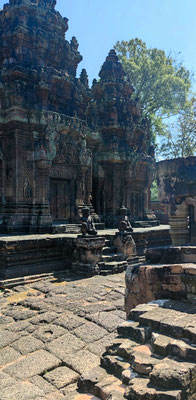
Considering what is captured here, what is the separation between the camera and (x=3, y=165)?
34.3 feet

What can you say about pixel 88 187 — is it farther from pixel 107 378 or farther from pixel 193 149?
pixel 193 149

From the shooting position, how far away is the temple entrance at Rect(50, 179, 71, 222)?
37.9ft

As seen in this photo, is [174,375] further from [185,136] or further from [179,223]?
[185,136]

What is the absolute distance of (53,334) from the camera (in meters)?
4.27

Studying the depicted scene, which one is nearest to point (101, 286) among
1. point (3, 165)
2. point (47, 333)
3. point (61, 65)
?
point (47, 333)

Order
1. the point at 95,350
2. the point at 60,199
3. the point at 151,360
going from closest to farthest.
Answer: the point at 151,360, the point at 95,350, the point at 60,199

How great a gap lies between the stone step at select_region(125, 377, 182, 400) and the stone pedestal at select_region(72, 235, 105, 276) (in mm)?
5555

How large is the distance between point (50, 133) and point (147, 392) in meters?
9.51

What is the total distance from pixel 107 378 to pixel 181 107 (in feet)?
81.6

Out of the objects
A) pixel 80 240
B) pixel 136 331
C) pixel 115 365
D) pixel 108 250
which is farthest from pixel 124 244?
pixel 115 365

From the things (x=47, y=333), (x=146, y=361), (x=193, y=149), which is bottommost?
(x=47, y=333)

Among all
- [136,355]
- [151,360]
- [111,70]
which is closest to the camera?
[151,360]

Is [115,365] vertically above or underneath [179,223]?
underneath

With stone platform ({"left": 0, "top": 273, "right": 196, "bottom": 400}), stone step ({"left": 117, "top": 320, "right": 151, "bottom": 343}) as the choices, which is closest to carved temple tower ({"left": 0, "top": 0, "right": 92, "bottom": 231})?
stone platform ({"left": 0, "top": 273, "right": 196, "bottom": 400})
